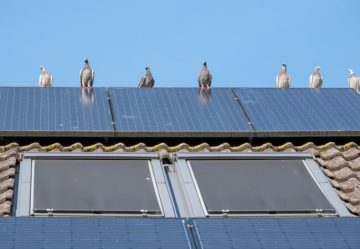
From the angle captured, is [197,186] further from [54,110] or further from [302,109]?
[302,109]

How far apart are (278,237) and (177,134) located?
301cm

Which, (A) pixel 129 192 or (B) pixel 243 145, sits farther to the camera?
Answer: (B) pixel 243 145

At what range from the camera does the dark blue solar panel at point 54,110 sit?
440 inches

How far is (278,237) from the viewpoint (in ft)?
27.6

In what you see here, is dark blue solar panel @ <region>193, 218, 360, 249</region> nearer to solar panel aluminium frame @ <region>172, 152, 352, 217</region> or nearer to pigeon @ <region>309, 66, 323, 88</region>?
solar panel aluminium frame @ <region>172, 152, 352, 217</region>

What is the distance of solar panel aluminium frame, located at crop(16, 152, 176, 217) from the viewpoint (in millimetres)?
9031

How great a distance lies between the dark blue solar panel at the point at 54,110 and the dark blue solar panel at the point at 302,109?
5.33 ft

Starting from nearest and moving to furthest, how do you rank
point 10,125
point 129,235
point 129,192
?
point 129,235 < point 129,192 < point 10,125

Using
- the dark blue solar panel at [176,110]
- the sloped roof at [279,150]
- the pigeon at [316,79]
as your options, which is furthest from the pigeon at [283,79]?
the sloped roof at [279,150]

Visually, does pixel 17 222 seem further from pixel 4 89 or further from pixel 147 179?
pixel 4 89

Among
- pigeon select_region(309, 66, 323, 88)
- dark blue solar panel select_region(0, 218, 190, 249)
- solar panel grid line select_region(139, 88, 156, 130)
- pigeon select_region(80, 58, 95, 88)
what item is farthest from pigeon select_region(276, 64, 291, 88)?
dark blue solar panel select_region(0, 218, 190, 249)

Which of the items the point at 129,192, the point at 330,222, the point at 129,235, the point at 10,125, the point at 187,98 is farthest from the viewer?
the point at 187,98

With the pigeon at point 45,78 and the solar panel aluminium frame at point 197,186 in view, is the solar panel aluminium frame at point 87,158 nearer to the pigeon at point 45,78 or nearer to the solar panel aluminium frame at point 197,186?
the solar panel aluminium frame at point 197,186

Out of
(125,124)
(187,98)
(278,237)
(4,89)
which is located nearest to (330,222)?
(278,237)
